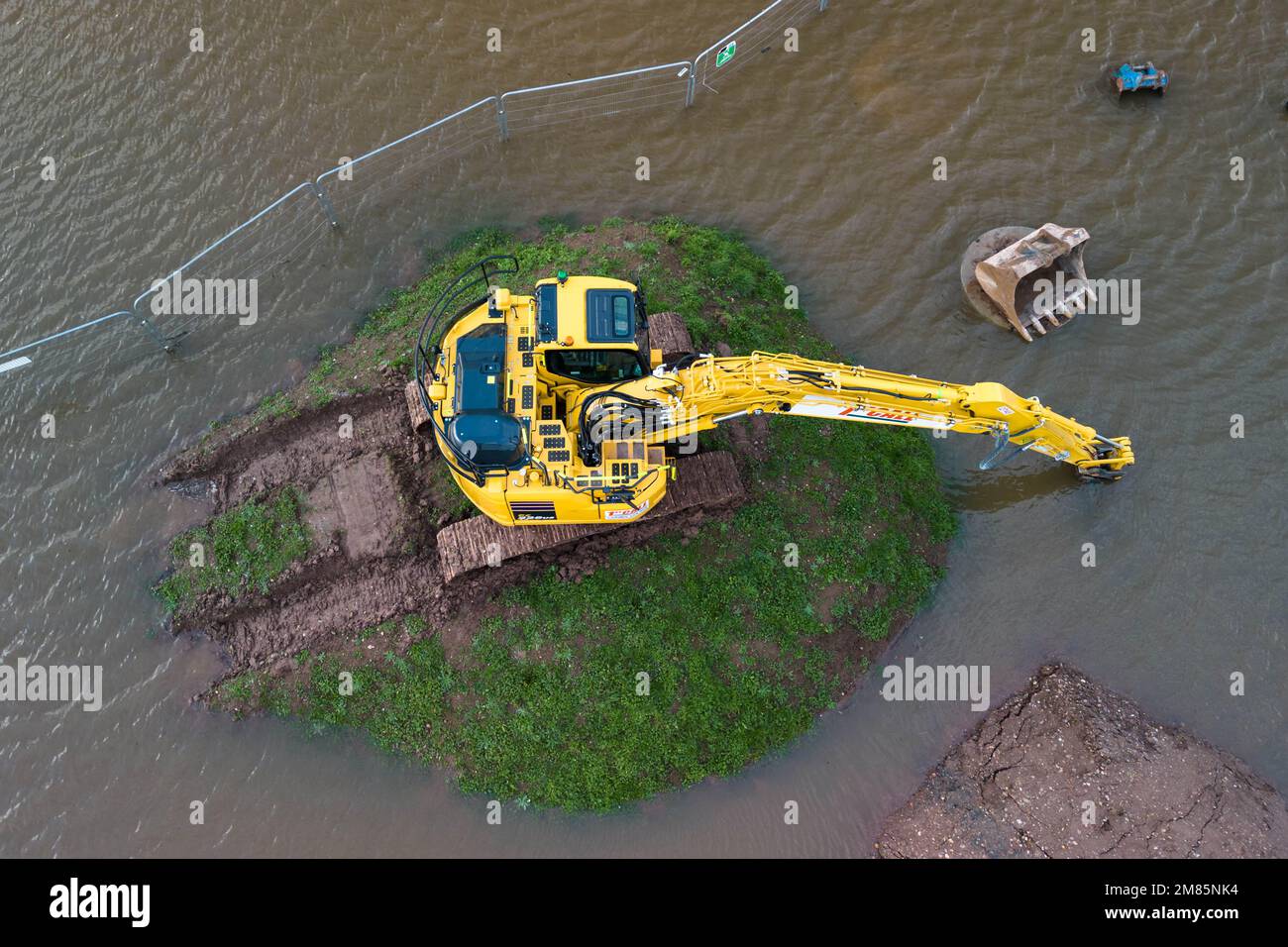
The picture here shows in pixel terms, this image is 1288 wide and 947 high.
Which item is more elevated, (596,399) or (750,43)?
(750,43)

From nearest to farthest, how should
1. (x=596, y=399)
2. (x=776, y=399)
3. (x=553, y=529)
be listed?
1. (x=776, y=399)
2. (x=596, y=399)
3. (x=553, y=529)

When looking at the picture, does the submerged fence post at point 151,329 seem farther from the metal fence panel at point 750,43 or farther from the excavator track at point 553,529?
the metal fence panel at point 750,43

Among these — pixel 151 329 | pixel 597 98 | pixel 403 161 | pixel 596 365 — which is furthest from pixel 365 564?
pixel 597 98

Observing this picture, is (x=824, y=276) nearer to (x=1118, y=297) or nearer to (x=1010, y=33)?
(x=1118, y=297)

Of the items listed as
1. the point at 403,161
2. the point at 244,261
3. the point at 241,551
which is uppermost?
the point at 403,161

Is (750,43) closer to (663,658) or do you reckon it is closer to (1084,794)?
(663,658)

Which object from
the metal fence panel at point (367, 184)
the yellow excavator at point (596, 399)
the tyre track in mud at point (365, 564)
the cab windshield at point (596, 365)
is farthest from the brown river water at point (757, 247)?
the cab windshield at point (596, 365)

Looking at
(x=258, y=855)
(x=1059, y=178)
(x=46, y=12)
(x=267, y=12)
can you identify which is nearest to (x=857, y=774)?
(x=258, y=855)
